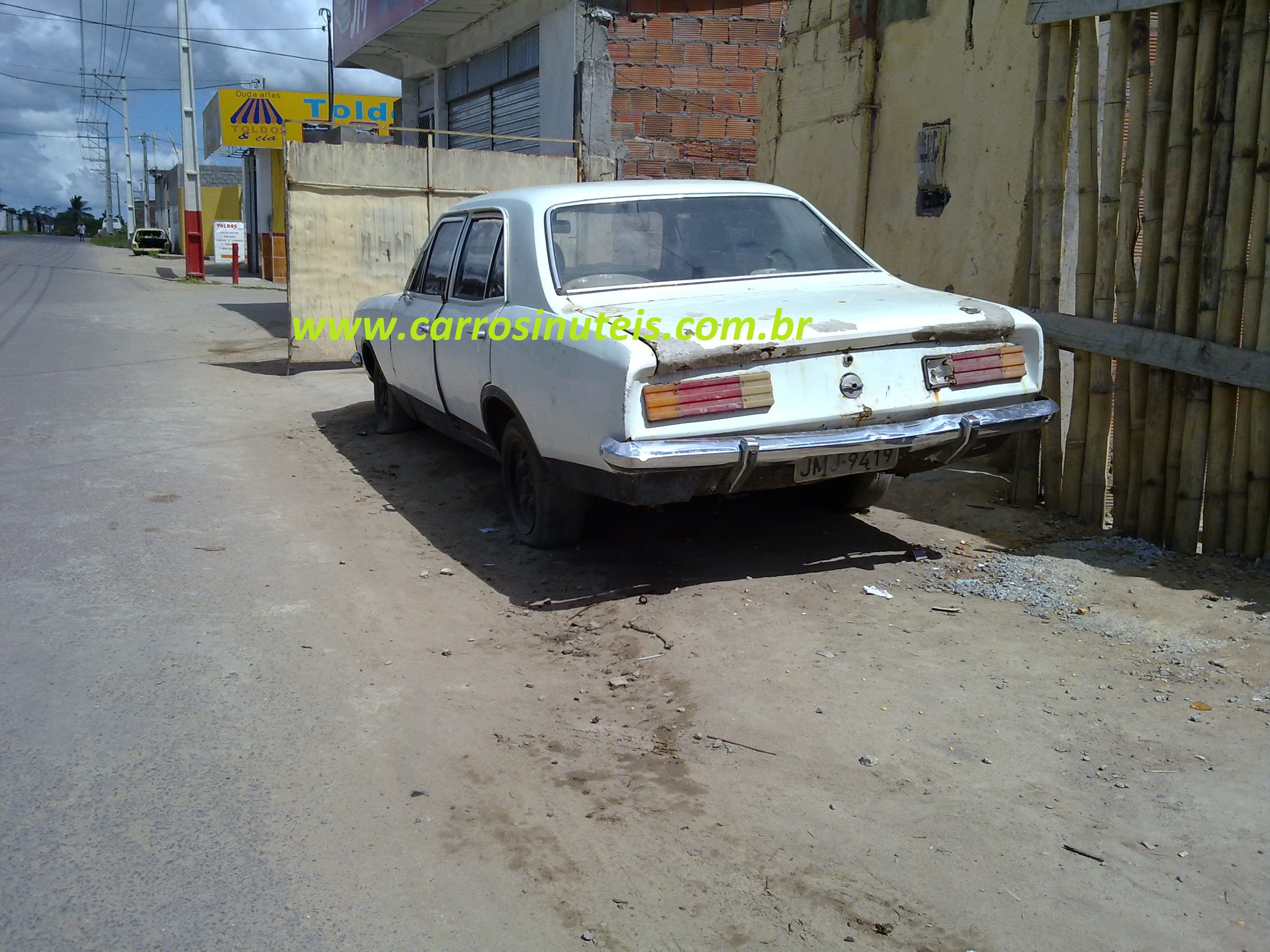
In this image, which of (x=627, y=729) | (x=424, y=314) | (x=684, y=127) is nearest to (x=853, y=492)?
(x=627, y=729)

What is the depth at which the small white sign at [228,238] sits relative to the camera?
126 feet

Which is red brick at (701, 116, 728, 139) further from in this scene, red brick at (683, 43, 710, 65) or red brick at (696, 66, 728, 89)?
red brick at (683, 43, 710, 65)

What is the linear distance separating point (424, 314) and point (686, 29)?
709 cm

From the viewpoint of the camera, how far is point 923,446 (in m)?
4.69

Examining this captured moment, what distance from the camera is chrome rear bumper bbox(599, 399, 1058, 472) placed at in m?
4.24

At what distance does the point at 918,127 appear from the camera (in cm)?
759

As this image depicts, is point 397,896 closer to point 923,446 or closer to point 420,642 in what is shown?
point 420,642

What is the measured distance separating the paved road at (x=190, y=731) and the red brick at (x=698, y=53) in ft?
23.2

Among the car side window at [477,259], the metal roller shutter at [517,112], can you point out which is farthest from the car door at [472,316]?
the metal roller shutter at [517,112]

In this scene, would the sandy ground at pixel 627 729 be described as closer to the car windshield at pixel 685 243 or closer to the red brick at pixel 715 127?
the car windshield at pixel 685 243

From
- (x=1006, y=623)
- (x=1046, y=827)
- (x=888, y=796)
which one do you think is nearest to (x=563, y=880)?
(x=888, y=796)

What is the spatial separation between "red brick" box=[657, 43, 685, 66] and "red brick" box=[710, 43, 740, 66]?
389mm

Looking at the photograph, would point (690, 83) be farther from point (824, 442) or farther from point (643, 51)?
point (824, 442)

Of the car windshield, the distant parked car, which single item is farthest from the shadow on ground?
the distant parked car
